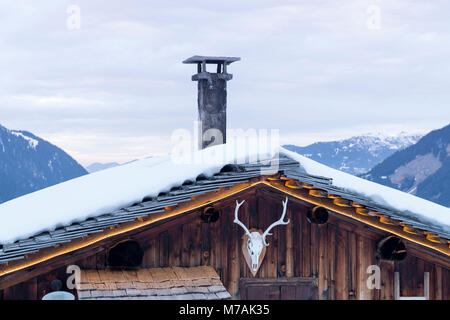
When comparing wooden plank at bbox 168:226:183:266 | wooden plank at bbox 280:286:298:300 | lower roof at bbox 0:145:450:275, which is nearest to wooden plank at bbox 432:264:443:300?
lower roof at bbox 0:145:450:275

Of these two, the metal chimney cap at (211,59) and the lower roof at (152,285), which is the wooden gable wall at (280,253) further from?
the metal chimney cap at (211,59)

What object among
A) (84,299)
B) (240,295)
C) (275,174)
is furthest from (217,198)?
(84,299)

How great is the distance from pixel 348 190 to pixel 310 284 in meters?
1.73

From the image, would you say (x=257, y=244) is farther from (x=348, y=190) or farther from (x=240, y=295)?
(x=348, y=190)

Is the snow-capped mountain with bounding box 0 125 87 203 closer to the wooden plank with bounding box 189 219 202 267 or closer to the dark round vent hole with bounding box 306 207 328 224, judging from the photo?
the wooden plank with bounding box 189 219 202 267

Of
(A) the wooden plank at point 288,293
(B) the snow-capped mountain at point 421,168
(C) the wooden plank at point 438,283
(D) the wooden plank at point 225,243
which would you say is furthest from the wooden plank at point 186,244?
(B) the snow-capped mountain at point 421,168

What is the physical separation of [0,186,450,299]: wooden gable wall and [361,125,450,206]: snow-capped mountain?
384 ft

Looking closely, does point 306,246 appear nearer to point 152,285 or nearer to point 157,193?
point 157,193

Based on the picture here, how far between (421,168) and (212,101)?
130 meters

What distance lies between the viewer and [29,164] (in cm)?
13550

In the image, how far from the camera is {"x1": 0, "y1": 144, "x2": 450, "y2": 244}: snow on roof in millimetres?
9648

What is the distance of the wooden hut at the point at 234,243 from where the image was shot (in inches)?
341

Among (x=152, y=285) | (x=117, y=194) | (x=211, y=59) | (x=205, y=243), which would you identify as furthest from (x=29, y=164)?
(x=152, y=285)

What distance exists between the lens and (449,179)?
124375 mm
